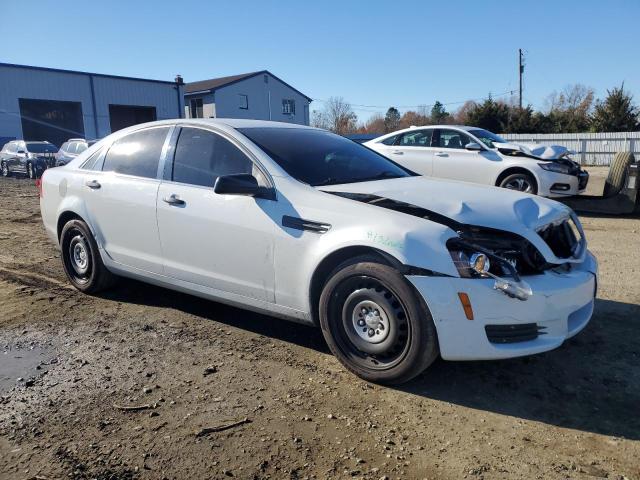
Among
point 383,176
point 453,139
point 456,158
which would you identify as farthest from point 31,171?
point 383,176

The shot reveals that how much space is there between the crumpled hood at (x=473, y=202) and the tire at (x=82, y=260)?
8.58 ft

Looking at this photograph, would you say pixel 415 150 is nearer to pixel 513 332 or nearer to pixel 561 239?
pixel 561 239

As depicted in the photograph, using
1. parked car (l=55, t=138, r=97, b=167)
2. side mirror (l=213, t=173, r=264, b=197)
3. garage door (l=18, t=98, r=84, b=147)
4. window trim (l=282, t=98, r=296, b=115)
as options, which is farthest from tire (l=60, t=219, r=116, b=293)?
window trim (l=282, t=98, r=296, b=115)

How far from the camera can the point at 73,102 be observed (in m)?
35.5

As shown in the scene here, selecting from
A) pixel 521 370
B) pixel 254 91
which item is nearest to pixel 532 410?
pixel 521 370

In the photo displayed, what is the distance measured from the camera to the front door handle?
4266 mm

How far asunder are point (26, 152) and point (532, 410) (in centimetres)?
2423

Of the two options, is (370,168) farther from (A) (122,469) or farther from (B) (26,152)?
(B) (26,152)

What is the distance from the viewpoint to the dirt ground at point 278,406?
8.70 ft

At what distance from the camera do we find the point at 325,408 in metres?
3.17

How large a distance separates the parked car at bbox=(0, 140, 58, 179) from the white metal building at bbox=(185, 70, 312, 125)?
2255 cm

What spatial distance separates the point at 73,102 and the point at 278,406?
123ft

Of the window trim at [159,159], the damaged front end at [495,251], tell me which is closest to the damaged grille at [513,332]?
the damaged front end at [495,251]

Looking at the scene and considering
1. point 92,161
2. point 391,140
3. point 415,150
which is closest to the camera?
point 92,161
